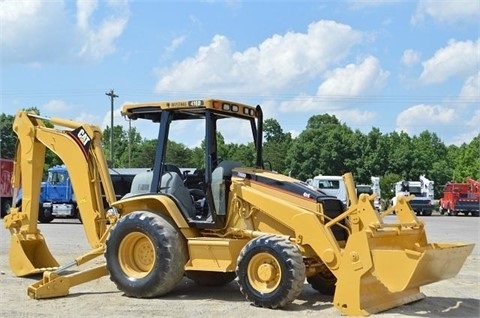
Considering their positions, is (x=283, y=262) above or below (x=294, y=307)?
above

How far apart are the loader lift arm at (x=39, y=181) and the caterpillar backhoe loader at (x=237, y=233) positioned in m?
0.03

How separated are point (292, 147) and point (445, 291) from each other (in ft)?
212

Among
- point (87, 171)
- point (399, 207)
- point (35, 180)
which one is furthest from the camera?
point (35, 180)

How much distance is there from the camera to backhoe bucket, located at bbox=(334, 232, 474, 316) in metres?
8.20

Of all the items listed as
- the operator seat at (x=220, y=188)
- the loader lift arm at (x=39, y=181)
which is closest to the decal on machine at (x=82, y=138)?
the loader lift arm at (x=39, y=181)

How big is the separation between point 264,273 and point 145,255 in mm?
2109

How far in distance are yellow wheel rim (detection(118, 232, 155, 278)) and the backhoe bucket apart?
301 cm

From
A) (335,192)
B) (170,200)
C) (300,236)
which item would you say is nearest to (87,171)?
(170,200)

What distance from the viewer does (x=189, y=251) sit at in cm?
971

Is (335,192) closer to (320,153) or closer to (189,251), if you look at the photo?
(189,251)

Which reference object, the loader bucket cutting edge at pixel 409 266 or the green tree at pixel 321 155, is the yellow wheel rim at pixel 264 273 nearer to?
the loader bucket cutting edge at pixel 409 266

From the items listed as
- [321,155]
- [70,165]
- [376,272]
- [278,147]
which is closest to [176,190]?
[70,165]

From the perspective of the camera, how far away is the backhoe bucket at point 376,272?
8195 mm

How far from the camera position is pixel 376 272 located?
27.4ft
